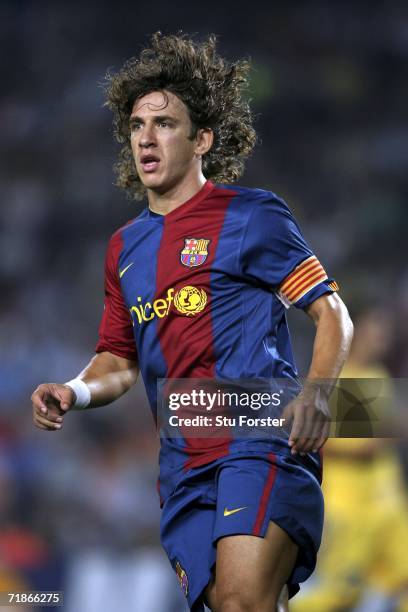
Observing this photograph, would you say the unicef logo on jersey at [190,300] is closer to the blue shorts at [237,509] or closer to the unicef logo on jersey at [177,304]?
the unicef logo on jersey at [177,304]

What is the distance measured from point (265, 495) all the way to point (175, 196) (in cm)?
102

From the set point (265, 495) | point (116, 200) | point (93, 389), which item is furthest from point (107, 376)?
point (116, 200)

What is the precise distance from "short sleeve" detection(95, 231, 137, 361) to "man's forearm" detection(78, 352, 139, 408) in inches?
1.2

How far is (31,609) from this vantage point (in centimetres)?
477

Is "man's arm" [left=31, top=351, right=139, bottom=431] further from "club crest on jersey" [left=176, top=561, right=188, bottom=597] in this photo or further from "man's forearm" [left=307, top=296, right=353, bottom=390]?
"man's forearm" [left=307, top=296, right=353, bottom=390]

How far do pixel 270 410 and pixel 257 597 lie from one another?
52 centimetres

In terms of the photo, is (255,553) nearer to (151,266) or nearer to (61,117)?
(151,266)

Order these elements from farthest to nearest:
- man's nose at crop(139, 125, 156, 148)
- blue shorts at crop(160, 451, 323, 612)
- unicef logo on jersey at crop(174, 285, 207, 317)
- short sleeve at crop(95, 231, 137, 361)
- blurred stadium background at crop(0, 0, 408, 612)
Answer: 1. blurred stadium background at crop(0, 0, 408, 612)
2. short sleeve at crop(95, 231, 137, 361)
3. man's nose at crop(139, 125, 156, 148)
4. unicef logo on jersey at crop(174, 285, 207, 317)
5. blue shorts at crop(160, 451, 323, 612)

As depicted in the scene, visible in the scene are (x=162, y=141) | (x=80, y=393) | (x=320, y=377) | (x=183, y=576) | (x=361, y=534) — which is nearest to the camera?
(x=320, y=377)

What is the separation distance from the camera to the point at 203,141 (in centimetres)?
326

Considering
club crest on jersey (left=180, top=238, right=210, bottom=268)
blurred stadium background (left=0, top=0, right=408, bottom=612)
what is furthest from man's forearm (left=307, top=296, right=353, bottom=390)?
blurred stadium background (left=0, top=0, right=408, bottom=612)

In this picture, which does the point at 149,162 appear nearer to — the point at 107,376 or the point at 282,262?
the point at 282,262

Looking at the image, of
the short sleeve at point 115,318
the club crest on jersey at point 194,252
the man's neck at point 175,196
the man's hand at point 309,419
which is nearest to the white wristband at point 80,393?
the short sleeve at point 115,318

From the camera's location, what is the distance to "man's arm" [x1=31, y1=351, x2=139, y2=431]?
9.10 ft
